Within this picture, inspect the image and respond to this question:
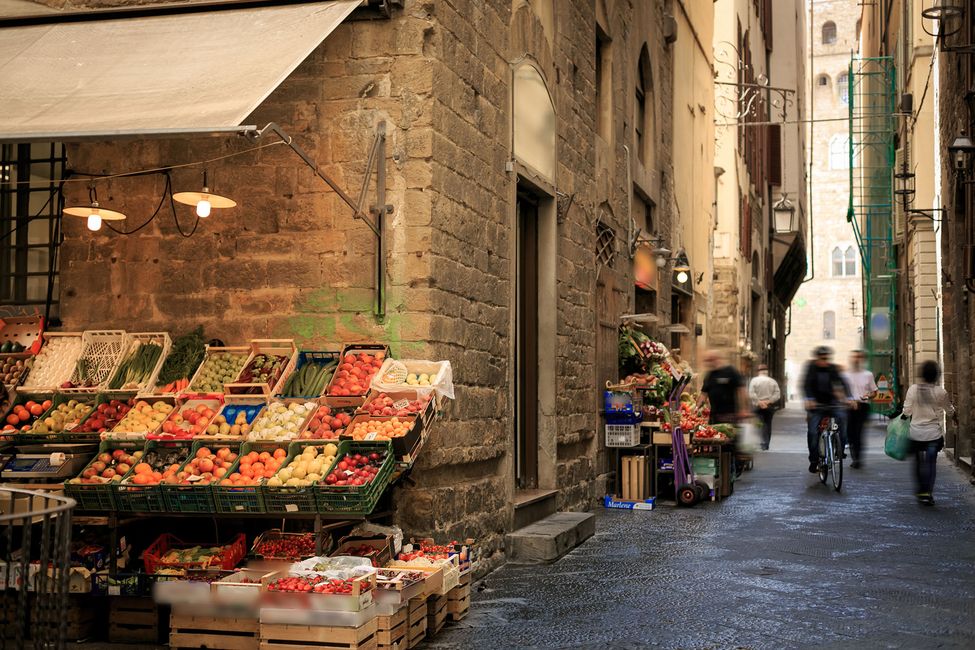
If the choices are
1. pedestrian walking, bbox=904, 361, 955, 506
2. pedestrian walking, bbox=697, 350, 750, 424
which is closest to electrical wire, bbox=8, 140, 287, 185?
pedestrian walking, bbox=904, 361, 955, 506

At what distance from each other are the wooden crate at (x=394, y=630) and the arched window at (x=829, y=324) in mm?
67410

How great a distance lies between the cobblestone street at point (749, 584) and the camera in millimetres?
7070

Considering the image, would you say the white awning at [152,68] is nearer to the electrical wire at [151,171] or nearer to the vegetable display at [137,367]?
the electrical wire at [151,171]

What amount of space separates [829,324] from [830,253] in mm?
4301

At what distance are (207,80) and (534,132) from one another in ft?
14.8

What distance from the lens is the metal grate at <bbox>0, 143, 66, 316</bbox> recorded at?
938cm

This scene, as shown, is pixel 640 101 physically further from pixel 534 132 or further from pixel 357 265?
pixel 357 265

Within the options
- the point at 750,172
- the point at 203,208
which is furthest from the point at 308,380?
the point at 750,172

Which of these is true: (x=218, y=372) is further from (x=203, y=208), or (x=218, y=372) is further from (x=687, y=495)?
(x=687, y=495)

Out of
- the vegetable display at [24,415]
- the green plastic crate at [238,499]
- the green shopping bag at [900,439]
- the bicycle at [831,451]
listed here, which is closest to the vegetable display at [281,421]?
the green plastic crate at [238,499]

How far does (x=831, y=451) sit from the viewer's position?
50.5 feet

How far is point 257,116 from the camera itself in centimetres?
851

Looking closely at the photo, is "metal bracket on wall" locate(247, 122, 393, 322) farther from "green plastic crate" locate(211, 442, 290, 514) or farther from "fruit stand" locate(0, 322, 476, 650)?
"green plastic crate" locate(211, 442, 290, 514)

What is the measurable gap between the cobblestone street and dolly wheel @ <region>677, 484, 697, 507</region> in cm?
24
